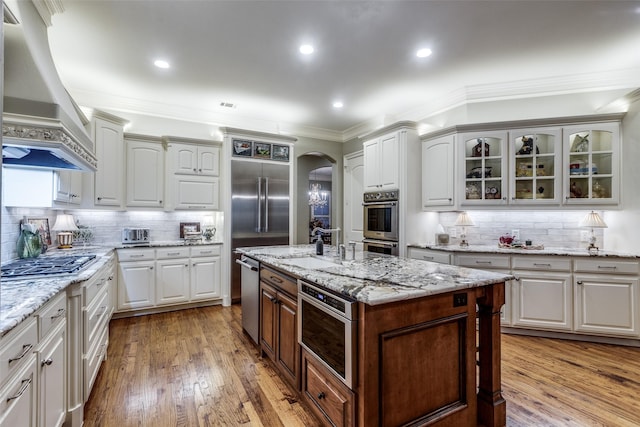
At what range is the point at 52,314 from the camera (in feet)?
5.25

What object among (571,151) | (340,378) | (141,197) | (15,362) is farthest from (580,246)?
(141,197)

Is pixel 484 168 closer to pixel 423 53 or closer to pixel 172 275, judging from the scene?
pixel 423 53

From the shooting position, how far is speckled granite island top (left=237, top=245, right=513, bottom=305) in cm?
157

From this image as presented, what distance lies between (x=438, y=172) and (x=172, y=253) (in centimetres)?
377

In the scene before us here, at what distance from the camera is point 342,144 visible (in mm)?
6137

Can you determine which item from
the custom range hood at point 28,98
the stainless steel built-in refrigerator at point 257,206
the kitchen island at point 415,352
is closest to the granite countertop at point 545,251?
the kitchen island at point 415,352

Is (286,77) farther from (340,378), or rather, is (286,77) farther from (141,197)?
(340,378)

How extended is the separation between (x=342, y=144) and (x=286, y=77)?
2587 millimetres

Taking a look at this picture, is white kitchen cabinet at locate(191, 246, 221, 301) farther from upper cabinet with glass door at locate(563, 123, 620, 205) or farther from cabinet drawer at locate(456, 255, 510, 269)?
upper cabinet with glass door at locate(563, 123, 620, 205)

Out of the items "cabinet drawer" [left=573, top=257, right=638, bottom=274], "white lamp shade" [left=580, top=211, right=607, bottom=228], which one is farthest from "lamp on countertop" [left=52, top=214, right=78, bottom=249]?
"white lamp shade" [left=580, top=211, right=607, bottom=228]

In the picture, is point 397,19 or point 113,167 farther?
point 113,167

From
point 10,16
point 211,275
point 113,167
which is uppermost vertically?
point 10,16

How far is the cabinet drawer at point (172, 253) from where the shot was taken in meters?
4.11

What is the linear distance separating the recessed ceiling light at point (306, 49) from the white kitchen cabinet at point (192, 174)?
2149 millimetres
